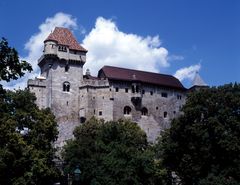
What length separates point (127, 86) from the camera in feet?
303

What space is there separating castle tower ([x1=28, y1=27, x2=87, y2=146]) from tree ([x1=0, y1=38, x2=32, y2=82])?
217 ft

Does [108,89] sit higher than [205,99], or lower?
higher

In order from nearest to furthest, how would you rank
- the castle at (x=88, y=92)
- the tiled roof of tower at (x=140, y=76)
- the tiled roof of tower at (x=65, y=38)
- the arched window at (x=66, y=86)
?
the castle at (x=88, y=92), the arched window at (x=66, y=86), the tiled roof of tower at (x=65, y=38), the tiled roof of tower at (x=140, y=76)

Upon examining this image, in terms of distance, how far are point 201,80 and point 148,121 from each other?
58.9 feet

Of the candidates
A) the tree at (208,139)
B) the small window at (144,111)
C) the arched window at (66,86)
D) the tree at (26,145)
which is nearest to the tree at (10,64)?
the tree at (26,145)

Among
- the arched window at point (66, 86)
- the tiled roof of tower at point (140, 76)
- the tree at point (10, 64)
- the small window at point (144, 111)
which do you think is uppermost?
the tiled roof of tower at point (140, 76)

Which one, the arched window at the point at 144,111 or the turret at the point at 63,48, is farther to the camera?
the arched window at the point at 144,111

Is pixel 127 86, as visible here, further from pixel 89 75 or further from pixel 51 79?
pixel 51 79

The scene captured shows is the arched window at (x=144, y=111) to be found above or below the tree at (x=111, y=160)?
above

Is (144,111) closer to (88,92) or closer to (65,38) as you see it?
(88,92)

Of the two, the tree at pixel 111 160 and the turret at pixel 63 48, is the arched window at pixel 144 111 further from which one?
the tree at pixel 111 160

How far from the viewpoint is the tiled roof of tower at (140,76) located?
92.6 metres

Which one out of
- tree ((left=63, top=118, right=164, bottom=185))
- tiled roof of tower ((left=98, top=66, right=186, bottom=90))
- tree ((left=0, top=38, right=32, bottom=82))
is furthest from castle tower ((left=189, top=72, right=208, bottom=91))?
tree ((left=0, top=38, right=32, bottom=82))

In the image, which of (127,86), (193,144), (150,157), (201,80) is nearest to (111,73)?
(127,86)
